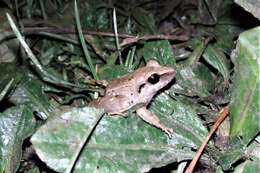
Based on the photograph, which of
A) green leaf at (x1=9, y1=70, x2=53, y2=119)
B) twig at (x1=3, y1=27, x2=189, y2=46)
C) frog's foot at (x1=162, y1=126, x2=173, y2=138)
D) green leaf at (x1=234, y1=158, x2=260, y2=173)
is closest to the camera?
green leaf at (x1=234, y1=158, x2=260, y2=173)

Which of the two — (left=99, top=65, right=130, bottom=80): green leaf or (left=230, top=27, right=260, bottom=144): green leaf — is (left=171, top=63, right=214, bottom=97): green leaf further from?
(left=230, top=27, right=260, bottom=144): green leaf

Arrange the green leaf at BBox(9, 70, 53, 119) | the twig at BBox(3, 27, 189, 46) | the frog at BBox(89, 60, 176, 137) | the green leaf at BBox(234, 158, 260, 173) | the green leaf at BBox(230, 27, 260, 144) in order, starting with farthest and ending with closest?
the twig at BBox(3, 27, 189, 46) → the green leaf at BBox(9, 70, 53, 119) → the frog at BBox(89, 60, 176, 137) → the green leaf at BBox(234, 158, 260, 173) → the green leaf at BBox(230, 27, 260, 144)

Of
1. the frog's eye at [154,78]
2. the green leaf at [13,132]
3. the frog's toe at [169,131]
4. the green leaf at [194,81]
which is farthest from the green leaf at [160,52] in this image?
the green leaf at [13,132]

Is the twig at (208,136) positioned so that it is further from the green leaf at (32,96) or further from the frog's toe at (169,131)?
the green leaf at (32,96)

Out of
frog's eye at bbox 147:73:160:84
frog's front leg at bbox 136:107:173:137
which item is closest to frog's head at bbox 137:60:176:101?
frog's eye at bbox 147:73:160:84

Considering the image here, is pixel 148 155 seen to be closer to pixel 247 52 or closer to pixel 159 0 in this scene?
pixel 247 52

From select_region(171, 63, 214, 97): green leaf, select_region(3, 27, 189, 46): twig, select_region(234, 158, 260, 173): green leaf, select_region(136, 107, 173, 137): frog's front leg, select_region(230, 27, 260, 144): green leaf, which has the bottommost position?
select_region(3, 27, 189, 46): twig
